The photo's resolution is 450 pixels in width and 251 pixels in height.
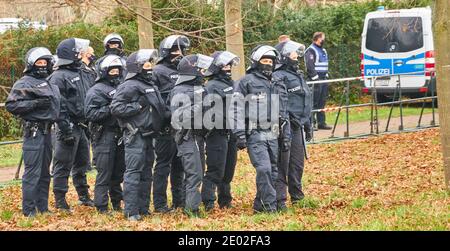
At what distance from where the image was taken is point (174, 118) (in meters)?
12.4

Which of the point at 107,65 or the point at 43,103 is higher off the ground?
the point at 107,65

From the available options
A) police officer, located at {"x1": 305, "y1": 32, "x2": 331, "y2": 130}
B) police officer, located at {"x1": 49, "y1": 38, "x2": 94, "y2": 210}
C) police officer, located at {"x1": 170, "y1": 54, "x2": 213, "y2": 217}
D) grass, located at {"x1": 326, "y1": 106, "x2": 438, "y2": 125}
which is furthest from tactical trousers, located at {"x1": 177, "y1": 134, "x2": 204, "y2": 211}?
grass, located at {"x1": 326, "y1": 106, "x2": 438, "y2": 125}

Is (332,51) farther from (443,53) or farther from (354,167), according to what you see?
(443,53)

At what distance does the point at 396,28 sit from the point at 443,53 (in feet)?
43.1

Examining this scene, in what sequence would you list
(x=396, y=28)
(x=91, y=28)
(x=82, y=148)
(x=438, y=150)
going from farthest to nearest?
(x=396, y=28)
(x=91, y=28)
(x=438, y=150)
(x=82, y=148)

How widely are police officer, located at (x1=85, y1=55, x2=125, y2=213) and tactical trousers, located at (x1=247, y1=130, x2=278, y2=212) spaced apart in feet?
6.05

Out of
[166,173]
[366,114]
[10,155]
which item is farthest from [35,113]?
[366,114]

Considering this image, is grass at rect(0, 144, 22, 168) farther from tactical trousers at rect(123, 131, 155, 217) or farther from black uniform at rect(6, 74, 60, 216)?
tactical trousers at rect(123, 131, 155, 217)

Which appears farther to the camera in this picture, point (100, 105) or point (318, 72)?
point (318, 72)

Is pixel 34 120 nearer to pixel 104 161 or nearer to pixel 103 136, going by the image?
pixel 103 136

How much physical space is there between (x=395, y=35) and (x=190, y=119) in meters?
14.7

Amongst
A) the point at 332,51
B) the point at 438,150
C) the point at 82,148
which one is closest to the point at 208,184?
the point at 82,148

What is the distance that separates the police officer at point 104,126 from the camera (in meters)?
12.9

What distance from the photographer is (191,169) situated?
1245cm
